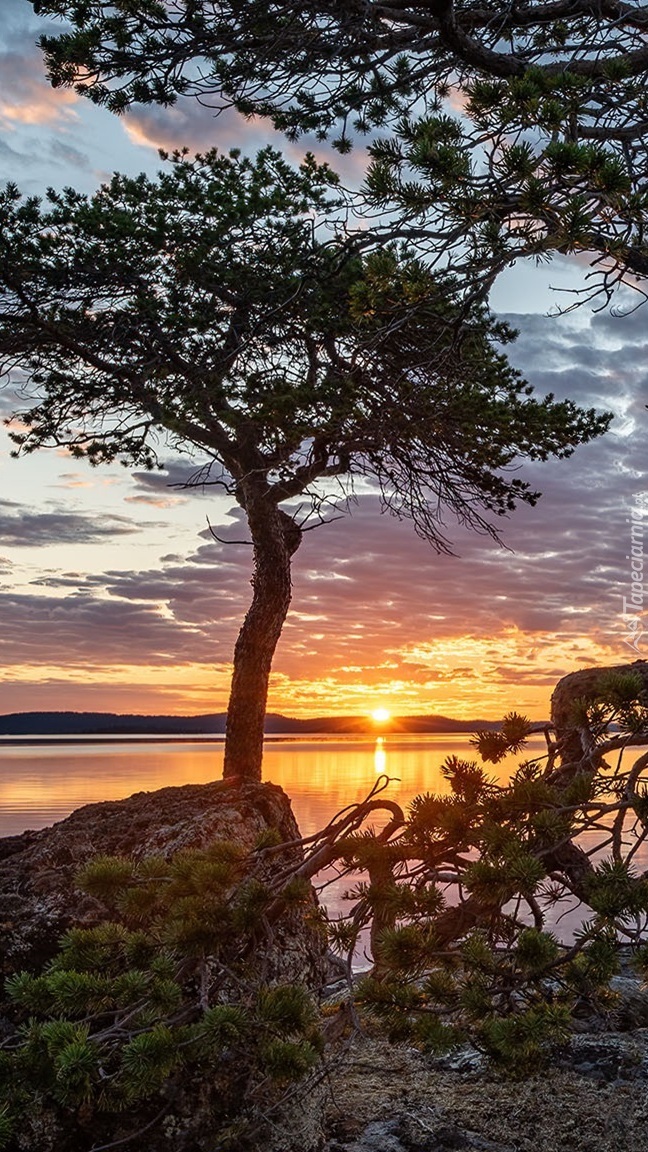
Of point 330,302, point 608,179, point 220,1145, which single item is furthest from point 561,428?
point 220,1145

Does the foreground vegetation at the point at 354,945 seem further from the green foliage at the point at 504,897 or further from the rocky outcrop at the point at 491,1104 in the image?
the rocky outcrop at the point at 491,1104

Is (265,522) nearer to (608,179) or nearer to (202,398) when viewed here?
(202,398)

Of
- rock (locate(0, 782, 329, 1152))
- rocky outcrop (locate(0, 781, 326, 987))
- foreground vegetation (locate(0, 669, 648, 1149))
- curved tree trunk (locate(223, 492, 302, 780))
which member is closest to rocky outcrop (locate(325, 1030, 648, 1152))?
rock (locate(0, 782, 329, 1152))

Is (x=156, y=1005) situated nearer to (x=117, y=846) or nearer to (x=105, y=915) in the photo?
(x=105, y=915)

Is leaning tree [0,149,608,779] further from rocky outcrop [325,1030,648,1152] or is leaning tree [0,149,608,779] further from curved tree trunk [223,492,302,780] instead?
rocky outcrop [325,1030,648,1152]

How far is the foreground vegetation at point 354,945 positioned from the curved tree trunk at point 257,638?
19.4ft

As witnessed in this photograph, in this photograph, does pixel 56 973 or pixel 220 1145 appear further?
pixel 220 1145

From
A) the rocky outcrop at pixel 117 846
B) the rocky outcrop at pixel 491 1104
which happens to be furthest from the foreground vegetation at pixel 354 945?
the rocky outcrop at pixel 491 1104

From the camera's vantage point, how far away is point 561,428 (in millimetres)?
9250

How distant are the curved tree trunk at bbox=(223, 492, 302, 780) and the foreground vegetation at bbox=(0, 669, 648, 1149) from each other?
590cm

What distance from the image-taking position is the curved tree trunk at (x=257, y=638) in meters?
10.3

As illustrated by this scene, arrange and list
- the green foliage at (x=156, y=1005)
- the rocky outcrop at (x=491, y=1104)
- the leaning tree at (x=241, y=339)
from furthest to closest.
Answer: the leaning tree at (x=241, y=339) < the rocky outcrop at (x=491, y=1104) < the green foliage at (x=156, y=1005)

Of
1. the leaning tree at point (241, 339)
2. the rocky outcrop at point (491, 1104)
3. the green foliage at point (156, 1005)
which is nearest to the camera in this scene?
the green foliage at point (156, 1005)

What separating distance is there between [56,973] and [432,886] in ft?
4.77
